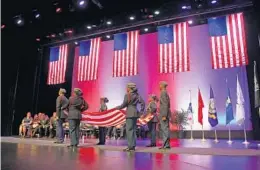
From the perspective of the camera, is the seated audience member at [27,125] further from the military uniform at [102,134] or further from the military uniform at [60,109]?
the military uniform at [102,134]

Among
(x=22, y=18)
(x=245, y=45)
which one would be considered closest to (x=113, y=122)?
(x=245, y=45)

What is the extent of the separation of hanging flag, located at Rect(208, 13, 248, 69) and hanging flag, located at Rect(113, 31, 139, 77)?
10.6ft

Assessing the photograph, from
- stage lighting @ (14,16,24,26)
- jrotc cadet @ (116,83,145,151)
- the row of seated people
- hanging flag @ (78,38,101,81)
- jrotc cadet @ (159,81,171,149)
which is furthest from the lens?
hanging flag @ (78,38,101,81)

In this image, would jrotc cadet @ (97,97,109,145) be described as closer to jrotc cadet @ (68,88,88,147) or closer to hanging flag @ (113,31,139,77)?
jrotc cadet @ (68,88,88,147)

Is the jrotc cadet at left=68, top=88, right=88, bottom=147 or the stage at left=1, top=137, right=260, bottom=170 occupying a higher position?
the jrotc cadet at left=68, top=88, right=88, bottom=147

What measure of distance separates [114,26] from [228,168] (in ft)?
33.3

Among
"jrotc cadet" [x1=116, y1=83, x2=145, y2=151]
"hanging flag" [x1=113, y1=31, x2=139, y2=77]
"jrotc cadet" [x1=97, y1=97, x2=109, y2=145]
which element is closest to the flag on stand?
"hanging flag" [x1=113, y1=31, x2=139, y2=77]

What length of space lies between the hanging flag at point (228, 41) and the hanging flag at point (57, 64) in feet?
23.3

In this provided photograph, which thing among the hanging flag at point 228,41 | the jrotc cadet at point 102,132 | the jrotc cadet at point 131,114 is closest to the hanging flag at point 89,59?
the jrotc cadet at point 102,132

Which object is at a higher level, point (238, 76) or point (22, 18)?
point (22, 18)

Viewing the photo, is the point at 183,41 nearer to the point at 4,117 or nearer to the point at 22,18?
the point at 22,18

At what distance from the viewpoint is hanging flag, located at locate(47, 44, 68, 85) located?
42.7 ft

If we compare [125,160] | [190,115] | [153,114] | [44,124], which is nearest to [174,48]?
[190,115]

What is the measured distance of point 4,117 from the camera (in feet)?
42.4
